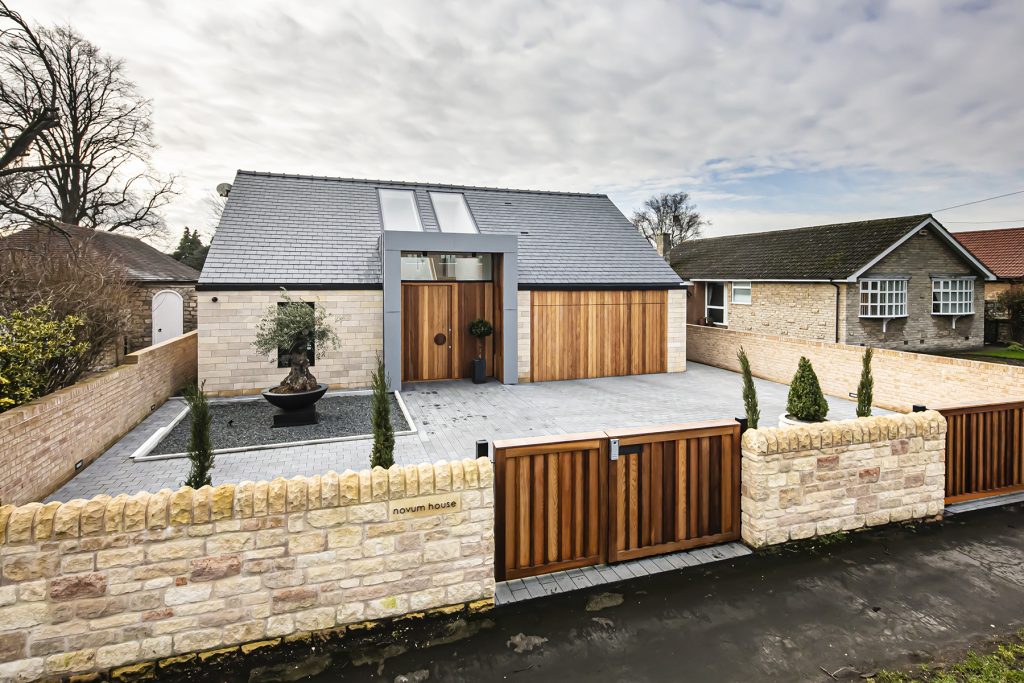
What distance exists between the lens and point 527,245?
15664 mm

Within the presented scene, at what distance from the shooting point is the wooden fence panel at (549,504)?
4.39 meters

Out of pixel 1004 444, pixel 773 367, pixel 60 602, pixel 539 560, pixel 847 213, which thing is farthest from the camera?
pixel 847 213

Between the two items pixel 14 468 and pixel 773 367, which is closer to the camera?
pixel 14 468

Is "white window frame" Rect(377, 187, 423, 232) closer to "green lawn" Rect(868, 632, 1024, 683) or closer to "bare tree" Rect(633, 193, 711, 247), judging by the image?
"green lawn" Rect(868, 632, 1024, 683)

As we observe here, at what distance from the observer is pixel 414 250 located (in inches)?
504

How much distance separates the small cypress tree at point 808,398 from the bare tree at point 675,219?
39.0 metres

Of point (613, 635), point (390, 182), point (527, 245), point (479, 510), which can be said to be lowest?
point (613, 635)

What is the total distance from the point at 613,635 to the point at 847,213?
102 ft

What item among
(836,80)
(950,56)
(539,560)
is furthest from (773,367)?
(539,560)

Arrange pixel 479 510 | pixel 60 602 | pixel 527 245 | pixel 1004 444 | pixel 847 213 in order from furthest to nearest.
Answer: pixel 847 213 → pixel 527 245 → pixel 1004 444 → pixel 479 510 → pixel 60 602

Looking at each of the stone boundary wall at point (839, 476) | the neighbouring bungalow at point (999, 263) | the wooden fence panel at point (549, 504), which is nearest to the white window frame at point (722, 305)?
the neighbouring bungalow at point (999, 263)

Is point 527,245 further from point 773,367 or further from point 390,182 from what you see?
point 773,367

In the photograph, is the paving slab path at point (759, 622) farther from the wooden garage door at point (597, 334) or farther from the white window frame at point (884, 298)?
the white window frame at point (884, 298)

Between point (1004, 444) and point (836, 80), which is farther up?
point (836, 80)
